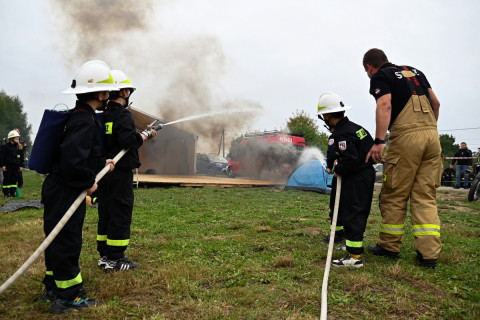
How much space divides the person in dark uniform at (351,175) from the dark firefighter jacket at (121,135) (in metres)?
2.09

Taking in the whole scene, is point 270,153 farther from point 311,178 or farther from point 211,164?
point 211,164

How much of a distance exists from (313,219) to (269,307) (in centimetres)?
398

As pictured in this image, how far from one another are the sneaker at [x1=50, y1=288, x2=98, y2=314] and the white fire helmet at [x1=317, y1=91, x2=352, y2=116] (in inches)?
116

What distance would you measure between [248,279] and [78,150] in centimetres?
176

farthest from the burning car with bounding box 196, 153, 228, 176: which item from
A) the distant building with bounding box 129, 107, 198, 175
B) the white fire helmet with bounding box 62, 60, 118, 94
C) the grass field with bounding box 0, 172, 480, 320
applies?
the white fire helmet with bounding box 62, 60, 118, 94

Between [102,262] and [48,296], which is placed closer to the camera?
[48,296]

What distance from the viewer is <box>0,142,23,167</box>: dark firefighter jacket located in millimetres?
9969

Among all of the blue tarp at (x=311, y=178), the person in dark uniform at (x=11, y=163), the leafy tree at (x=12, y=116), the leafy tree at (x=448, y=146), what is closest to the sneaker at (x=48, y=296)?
the person in dark uniform at (x=11, y=163)

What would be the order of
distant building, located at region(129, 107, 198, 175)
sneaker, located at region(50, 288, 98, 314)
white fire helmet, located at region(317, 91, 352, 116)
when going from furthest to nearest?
distant building, located at region(129, 107, 198, 175) < white fire helmet, located at region(317, 91, 352, 116) < sneaker, located at region(50, 288, 98, 314)

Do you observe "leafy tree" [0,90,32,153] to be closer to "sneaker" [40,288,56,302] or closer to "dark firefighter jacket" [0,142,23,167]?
"dark firefighter jacket" [0,142,23,167]

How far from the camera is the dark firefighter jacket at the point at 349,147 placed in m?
3.67

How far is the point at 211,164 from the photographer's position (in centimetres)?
2772

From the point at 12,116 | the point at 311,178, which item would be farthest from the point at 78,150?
the point at 12,116

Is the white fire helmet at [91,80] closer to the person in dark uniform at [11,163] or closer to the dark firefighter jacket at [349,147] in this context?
the dark firefighter jacket at [349,147]
